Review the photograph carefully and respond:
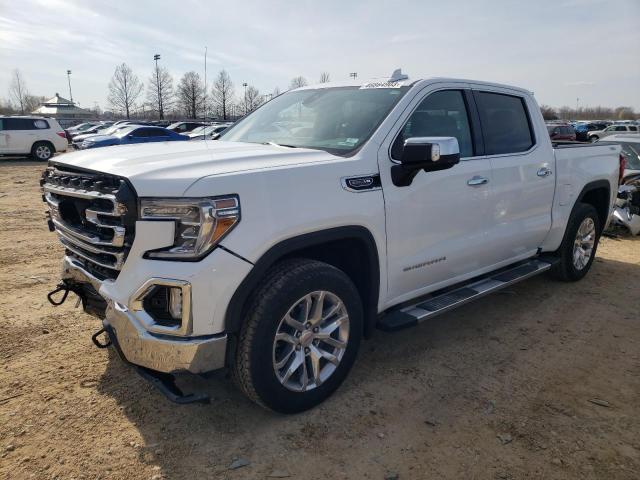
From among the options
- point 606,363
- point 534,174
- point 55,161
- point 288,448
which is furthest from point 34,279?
point 606,363

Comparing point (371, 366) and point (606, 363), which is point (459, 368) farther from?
point (606, 363)

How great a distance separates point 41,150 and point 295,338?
2224cm

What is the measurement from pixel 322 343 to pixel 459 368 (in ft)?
3.93

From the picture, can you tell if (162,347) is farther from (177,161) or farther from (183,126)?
(183,126)

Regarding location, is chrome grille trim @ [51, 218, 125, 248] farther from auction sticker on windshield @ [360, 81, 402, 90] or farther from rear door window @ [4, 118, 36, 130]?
rear door window @ [4, 118, 36, 130]

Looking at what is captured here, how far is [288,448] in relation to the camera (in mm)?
2703

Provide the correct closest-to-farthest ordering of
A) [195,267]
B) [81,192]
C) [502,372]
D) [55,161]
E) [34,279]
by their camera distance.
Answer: [195,267] < [81,192] < [55,161] < [502,372] < [34,279]

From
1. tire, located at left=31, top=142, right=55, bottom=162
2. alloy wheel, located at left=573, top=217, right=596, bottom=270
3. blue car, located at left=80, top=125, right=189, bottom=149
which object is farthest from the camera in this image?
tire, located at left=31, top=142, right=55, bottom=162

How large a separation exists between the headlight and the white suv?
71.5 feet

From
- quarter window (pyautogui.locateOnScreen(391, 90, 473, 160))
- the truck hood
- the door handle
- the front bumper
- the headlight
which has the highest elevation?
quarter window (pyautogui.locateOnScreen(391, 90, 473, 160))

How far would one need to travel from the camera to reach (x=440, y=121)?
146 inches

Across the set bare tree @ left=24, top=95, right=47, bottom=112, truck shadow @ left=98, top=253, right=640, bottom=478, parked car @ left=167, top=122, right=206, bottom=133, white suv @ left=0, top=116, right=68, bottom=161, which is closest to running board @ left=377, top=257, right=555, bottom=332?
truck shadow @ left=98, top=253, right=640, bottom=478

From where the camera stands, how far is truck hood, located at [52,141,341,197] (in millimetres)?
2412

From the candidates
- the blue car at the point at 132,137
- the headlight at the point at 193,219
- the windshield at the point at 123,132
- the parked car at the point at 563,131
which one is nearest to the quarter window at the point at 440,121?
the headlight at the point at 193,219
